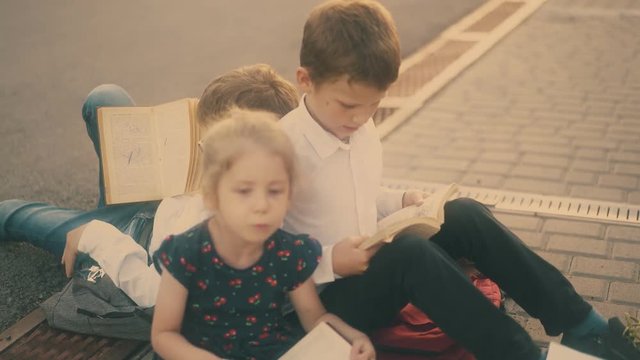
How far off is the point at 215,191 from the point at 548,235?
7.20ft

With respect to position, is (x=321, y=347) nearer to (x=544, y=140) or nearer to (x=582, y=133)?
(x=544, y=140)

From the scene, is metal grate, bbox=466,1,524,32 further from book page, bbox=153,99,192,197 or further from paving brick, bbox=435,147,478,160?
book page, bbox=153,99,192,197

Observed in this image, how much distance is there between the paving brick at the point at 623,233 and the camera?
412 centimetres

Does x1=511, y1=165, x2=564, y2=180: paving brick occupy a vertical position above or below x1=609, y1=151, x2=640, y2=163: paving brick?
above

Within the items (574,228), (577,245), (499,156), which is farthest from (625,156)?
(577,245)

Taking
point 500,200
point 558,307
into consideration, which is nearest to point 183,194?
point 558,307

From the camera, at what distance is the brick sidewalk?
3979mm

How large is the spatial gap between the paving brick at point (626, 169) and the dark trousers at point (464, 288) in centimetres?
216

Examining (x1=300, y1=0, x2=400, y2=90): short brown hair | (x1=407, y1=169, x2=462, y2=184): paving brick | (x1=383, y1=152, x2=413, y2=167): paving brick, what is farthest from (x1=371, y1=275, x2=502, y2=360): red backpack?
(x1=383, y1=152, x2=413, y2=167): paving brick

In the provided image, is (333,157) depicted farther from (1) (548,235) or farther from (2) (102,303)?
(1) (548,235)

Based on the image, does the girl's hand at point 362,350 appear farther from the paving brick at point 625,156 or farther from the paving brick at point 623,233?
the paving brick at point 625,156

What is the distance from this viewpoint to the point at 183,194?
3.32m

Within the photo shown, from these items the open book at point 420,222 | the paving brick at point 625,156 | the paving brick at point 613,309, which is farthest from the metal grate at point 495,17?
the open book at point 420,222

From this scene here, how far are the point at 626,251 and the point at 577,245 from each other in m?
0.21
